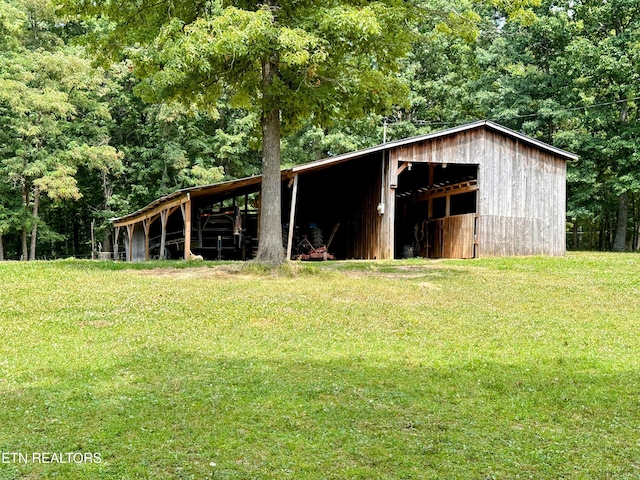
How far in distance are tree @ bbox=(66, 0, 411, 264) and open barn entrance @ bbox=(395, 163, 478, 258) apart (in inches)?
265

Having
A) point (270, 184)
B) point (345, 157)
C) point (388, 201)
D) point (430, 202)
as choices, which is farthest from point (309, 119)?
point (270, 184)

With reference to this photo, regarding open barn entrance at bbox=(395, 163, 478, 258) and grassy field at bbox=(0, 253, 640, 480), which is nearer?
grassy field at bbox=(0, 253, 640, 480)

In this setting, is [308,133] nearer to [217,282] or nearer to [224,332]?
[217,282]

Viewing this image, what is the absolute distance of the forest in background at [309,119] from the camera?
28984 mm

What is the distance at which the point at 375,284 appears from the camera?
1248 cm

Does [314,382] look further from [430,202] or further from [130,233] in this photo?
[130,233]

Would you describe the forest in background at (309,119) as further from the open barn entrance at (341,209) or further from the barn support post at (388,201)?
the barn support post at (388,201)

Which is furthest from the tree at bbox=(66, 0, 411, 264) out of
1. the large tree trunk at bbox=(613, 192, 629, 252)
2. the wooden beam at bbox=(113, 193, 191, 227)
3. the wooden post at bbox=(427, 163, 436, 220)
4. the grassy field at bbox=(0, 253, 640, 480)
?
the large tree trunk at bbox=(613, 192, 629, 252)

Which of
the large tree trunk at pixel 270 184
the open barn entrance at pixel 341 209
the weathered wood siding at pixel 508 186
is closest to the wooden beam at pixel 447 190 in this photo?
the weathered wood siding at pixel 508 186

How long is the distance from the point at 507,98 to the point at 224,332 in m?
28.9

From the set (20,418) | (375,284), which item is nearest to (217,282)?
(375,284)

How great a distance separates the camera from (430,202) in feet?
80.6

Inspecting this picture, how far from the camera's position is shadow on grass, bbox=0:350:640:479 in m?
4.20

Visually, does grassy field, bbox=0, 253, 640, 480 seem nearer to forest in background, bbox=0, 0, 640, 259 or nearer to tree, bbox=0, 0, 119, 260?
forest in background, bbox=0, 0, 640, 259
